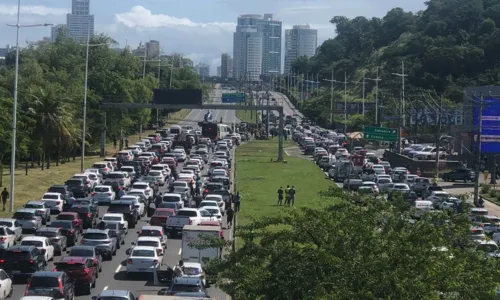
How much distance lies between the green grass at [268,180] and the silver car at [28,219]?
8927 mm

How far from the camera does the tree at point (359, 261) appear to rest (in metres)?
17.8

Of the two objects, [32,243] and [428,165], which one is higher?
[428,165]

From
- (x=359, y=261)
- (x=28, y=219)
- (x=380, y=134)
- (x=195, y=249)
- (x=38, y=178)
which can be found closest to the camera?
(x=359, y=261)

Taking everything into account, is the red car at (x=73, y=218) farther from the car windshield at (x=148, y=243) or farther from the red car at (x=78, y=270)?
the red car at (x=78, y=270)

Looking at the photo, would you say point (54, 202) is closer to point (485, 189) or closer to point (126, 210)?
point (126, 210)

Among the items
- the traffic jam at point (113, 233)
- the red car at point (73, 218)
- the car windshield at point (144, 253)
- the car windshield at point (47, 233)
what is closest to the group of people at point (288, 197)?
the traffic jam at point (113, 233)

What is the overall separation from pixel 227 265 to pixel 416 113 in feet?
264

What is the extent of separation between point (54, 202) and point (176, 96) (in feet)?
132

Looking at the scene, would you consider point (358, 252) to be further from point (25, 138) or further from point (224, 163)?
Result: point (224, 163)

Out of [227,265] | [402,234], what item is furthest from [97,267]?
[402,234]

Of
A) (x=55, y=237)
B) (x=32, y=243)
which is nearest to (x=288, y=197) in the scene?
(x=55, y=237)

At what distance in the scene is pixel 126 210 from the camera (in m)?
45.8

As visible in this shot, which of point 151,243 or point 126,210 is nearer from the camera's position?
point 151,243

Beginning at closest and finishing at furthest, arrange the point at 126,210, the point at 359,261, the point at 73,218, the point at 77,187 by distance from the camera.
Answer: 1. the point at 359,261
2. the point at 73,218
3. the point at 126,210
4. the point at 77,187
